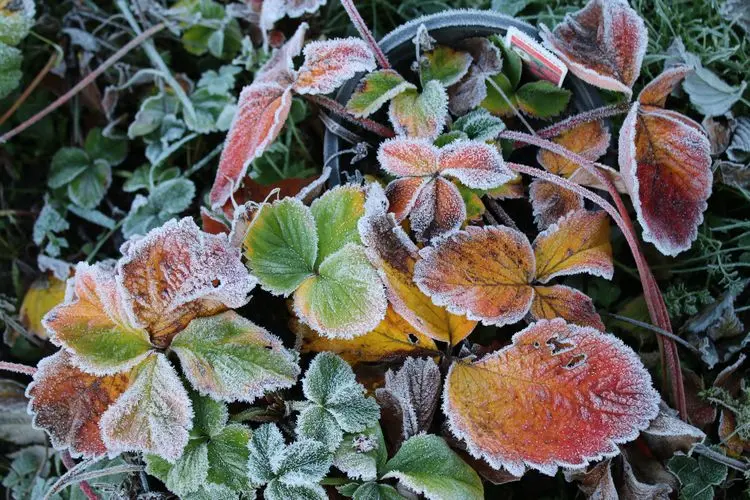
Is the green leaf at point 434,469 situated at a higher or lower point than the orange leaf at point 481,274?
lower

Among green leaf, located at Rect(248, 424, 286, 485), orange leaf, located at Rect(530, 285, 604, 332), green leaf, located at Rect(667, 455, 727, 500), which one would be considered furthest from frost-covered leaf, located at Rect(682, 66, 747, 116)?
green leaf, located at Rect(248, 424, 286, 485)

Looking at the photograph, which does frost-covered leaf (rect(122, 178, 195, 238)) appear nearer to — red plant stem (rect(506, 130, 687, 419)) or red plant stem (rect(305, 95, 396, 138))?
red plant stem (rect(305, 95, 396, 138))

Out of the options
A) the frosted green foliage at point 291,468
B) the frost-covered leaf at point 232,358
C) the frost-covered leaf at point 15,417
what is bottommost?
the frost-covered leaf at point 15,417

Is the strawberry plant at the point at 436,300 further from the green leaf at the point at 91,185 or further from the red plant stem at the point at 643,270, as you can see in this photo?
the green leaf at the point at 91,185

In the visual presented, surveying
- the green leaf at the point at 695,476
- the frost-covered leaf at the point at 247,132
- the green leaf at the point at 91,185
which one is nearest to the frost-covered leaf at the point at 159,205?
the green leaf at the point at 91,185

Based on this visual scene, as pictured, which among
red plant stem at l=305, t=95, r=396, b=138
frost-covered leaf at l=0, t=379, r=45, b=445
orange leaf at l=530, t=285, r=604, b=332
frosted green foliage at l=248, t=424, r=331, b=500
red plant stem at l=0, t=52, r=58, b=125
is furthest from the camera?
red plant stem at l=0, t=52, r=58, b=125

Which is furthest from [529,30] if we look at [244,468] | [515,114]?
[244,468]
